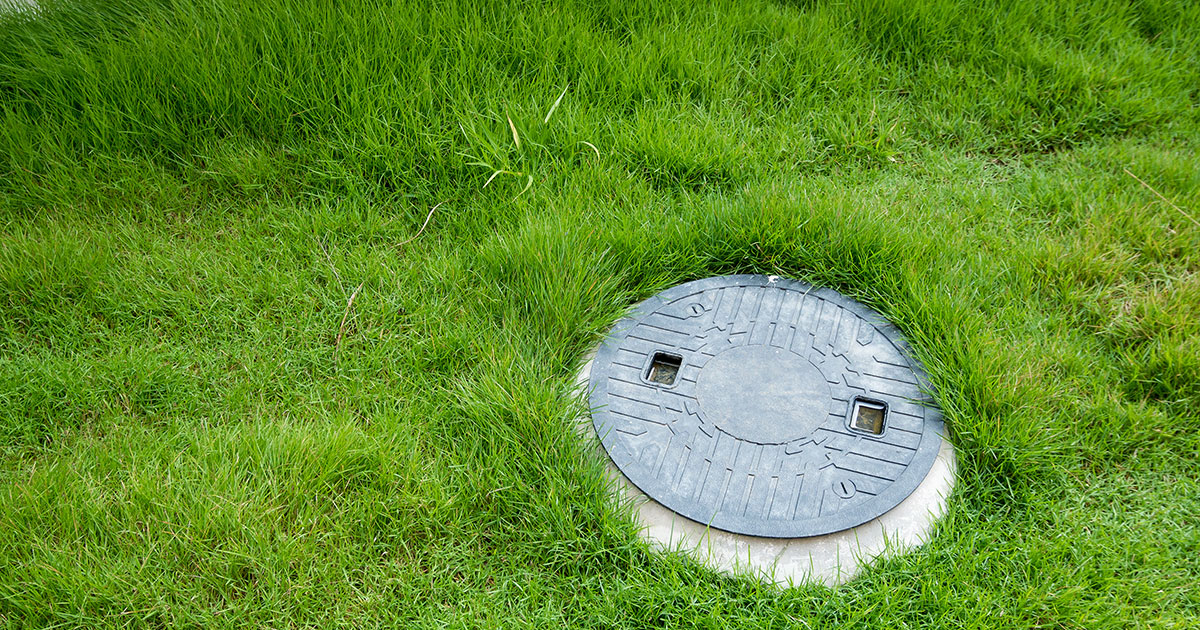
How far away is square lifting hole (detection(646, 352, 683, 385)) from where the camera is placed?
8.07 ft

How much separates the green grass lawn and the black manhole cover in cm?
9

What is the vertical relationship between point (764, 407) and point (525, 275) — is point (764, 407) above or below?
below

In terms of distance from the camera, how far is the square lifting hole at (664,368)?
8.07 ft

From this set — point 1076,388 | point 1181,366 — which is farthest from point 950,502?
point 1181,366

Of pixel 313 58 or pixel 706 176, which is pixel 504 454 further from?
pixel 313 58

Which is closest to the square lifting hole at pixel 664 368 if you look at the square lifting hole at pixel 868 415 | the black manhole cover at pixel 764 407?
the black manhole cover at pixel 764 407

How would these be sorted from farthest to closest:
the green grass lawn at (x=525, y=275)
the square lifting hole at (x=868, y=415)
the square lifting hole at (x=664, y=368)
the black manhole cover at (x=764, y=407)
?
the square lifting hole at (x=664, y=368) → the square lifting hole at (x=868, y=415) → the black manhole cover at (x=764, y=407) → the green grass lawn at (x=525, y=275)

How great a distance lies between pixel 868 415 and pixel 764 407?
274 millimetres

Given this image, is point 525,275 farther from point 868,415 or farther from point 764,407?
point 868,415

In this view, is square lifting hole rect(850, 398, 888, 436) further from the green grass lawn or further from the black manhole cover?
the green grass lawn

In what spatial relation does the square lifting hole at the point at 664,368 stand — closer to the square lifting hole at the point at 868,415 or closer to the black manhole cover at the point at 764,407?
the black manhole cover at the point at 764,407

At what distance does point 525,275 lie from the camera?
8.51 feet

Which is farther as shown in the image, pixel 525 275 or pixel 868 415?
pixel 525 275

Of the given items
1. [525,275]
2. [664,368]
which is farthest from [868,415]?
[525,275]
